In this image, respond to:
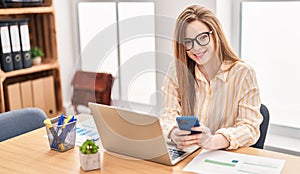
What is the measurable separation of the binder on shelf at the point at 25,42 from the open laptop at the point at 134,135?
1.48 m

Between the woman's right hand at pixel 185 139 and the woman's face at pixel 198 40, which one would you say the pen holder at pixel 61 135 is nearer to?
the woman's right hand at pixel 185 139

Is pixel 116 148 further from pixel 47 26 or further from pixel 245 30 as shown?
pixel 47 26

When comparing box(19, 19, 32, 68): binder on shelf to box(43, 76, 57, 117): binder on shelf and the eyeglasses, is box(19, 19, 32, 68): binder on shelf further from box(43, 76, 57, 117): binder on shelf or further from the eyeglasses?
the eyeglasses

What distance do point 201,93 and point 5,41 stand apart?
58.8 inches

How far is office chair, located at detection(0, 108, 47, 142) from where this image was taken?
196cm

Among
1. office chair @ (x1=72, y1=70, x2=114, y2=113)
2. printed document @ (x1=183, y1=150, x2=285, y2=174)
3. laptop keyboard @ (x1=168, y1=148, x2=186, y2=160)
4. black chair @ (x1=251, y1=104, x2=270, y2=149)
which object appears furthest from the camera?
office chair @ (x1=72, y1=70, x2=114, y2=113)

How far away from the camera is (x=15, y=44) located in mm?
2748

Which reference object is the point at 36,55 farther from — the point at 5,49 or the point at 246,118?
the point at 246,118

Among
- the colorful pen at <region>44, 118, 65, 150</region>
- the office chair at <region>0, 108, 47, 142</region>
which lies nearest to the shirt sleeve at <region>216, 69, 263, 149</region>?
the colorful pen at <region>44, 118, 65, 150</region>

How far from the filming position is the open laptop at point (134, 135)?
136 cm

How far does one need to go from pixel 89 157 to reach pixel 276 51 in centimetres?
147

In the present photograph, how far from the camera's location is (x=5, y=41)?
2676 millimetres

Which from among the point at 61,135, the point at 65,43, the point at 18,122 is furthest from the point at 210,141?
the point at 65,43

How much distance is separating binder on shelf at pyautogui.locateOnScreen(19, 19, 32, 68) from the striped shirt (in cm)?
135
